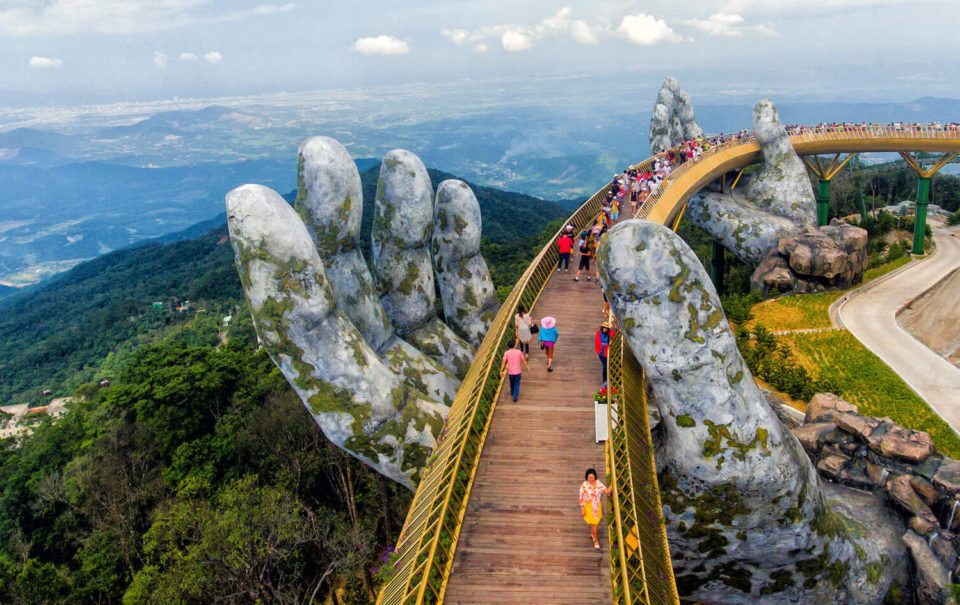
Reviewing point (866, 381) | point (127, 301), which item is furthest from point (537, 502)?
point (127, 301)

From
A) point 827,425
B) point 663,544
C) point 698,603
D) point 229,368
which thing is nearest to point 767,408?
point 663,544

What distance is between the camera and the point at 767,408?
12258 mm

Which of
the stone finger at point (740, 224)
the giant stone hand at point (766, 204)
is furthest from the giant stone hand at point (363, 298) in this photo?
the giant stone hand at point (766, 204)

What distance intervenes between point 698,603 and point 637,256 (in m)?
9.49

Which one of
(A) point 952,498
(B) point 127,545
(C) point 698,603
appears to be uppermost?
(A) point 952,498

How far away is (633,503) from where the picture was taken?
30.1 feet

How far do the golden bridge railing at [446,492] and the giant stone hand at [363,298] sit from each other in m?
2.47

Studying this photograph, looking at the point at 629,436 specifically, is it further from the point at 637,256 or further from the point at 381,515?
the point at 381,515

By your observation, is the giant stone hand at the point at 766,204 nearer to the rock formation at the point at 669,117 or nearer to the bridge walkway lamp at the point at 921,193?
the bridge walkway lamp at the point at 921,193

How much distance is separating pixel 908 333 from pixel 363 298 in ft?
79.7

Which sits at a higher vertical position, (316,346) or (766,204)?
(766,204)

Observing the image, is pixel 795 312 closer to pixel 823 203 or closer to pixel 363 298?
pixel 823 203

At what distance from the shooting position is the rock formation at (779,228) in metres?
29.5

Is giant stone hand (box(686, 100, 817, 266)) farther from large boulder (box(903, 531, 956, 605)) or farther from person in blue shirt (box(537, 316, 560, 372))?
person in blue shirt (box(537, 316, 560, 372))
